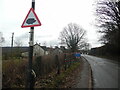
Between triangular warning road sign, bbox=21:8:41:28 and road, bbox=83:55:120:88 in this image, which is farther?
road, bbox=83:55:120:88

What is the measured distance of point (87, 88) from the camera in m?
4.99

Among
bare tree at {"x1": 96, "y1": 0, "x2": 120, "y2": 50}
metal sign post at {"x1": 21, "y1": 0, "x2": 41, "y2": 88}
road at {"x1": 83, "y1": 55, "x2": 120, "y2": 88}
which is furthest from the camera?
bare tree at {"x1": 96, "y1": 0, "x2": 120, "y2": 50}

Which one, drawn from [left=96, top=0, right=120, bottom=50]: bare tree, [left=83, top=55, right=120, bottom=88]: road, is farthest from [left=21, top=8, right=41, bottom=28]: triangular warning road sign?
[left=96, top=0, right=120, bottom=50]: bare tree

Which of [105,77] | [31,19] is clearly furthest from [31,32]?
[105,77]

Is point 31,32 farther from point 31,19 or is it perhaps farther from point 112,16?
point 112,16

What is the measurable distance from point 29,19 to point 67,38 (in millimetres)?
54244

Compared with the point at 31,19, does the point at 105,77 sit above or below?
below

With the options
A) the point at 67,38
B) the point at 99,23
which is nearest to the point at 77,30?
the point at 67,38

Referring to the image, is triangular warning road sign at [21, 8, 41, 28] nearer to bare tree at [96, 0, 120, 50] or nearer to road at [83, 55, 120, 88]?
road at [83, 55, 120, 88]

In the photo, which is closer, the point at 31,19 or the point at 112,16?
the point at 31,19

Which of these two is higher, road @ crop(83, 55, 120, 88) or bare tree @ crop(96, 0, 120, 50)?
bare tree @ crop(96, 0, 120, 50)

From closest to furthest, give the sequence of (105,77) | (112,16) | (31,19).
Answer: (31,19) → (105,77) → (112,16)

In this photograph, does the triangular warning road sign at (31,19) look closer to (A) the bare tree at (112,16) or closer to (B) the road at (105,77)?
(B) the road at (105,77)

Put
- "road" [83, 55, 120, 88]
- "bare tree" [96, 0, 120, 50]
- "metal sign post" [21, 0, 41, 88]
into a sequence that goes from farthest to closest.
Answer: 1. "bare tree" [96, 0, 120, 50]
2. "road" [83, 55, 120, 88]
3. "metal sign post" [21, 0, 41, 88]
